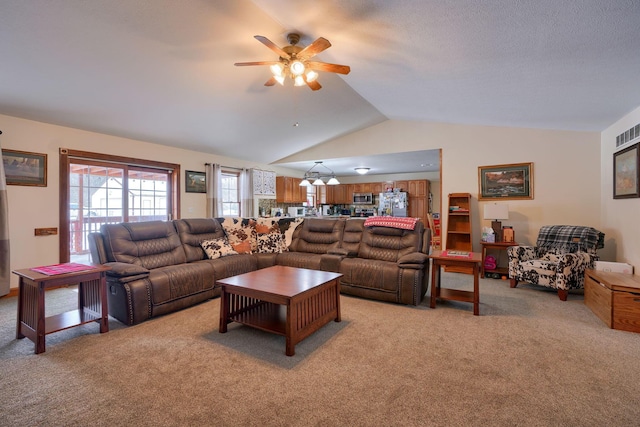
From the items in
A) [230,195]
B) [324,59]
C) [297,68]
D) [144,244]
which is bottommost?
[144,244]

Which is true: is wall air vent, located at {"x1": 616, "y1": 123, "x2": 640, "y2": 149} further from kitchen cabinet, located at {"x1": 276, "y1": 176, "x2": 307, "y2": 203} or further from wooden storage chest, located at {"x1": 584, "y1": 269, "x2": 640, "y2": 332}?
kitchen cabinet, located at {"x1": 276, "y1": 176, "x2": 307, "y2": 203}

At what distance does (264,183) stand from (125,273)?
4.70m

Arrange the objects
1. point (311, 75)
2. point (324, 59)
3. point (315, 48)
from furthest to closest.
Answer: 1. point (324, 59)
2. point (311, 75)
3. point (315, 48)

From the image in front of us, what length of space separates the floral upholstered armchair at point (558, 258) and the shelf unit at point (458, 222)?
103cm

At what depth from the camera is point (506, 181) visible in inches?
196

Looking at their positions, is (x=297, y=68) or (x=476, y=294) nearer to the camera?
(x=297, y=68)

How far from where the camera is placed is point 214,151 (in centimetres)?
607

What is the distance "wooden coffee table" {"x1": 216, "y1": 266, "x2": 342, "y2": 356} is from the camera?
8.00 ft

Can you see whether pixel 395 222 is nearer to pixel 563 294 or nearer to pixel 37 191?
pixel 563 294

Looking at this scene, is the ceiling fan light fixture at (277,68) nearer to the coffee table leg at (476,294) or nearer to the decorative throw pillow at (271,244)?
the decorative throw pillow at (271,244)

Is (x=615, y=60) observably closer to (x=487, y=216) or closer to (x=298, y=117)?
(x=487, y=216)

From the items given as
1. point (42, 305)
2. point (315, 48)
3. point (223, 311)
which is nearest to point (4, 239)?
point (42, 305)

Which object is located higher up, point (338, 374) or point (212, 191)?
point (212, 191)

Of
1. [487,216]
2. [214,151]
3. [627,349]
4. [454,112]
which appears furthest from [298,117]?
[627,349]
